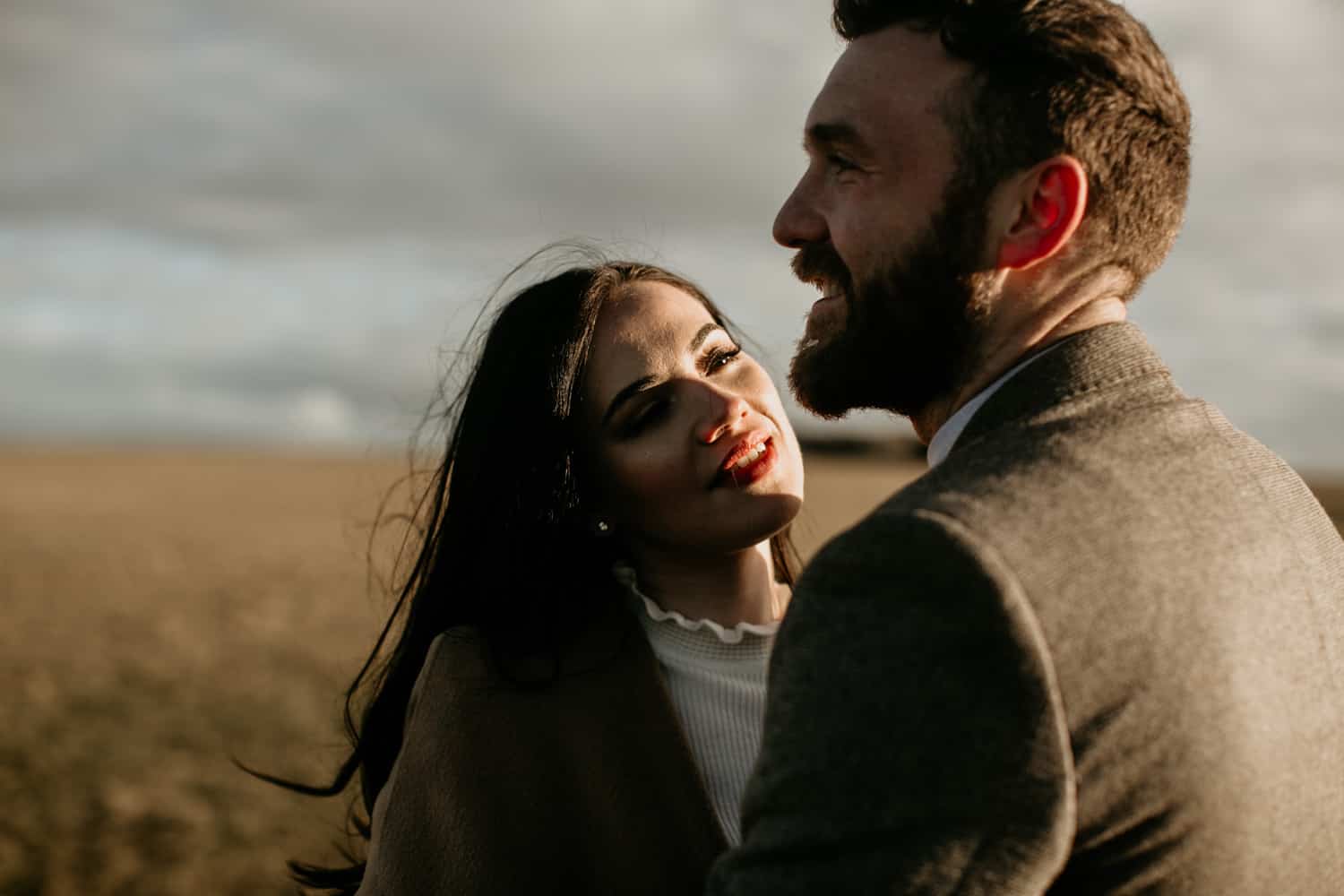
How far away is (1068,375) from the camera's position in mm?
2209

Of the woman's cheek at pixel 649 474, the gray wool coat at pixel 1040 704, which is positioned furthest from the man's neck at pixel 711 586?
the gray wool coat at pixel 1040 704

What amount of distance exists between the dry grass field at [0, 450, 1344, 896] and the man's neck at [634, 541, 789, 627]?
1.25 meters

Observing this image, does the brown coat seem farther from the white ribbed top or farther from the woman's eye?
the woman's eye

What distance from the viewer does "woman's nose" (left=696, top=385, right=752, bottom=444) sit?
325 centimetres

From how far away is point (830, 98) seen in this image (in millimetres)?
2701

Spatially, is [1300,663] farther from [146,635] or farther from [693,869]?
[146,635]

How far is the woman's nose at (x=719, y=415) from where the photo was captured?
325 centimetres

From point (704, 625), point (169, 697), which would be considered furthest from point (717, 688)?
point (169, 697)

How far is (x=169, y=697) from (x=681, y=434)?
34.1ft

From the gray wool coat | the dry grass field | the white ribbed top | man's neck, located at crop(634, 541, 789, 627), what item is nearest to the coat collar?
the gray wool coat

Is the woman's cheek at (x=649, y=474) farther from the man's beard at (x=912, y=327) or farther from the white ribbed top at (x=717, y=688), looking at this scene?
the man's beard at (x=912, y=327)

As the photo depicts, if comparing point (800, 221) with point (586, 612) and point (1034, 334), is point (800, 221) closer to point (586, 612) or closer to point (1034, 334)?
point (1034, 334)

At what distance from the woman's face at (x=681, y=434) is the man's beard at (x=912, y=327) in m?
0.62

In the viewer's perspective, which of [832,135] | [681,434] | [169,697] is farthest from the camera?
[169,697]
